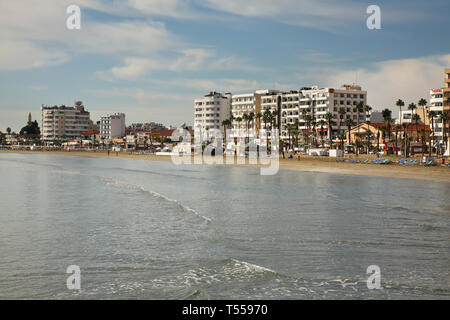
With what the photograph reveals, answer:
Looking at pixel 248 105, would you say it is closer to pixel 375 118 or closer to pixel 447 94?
pixel 375 118

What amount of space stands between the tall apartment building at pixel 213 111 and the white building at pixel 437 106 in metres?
83.1

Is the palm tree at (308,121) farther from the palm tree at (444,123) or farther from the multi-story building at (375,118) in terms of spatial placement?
the palm tree at (444,123)

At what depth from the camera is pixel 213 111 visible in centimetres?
18988

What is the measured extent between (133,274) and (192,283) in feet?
6.62

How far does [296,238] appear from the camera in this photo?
1998cm

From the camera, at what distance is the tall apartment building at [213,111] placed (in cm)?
18962

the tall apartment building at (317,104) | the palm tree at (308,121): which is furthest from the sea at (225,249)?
the tall apartment building at (317,104)

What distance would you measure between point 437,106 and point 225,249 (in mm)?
118255

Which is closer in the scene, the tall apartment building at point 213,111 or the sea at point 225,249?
the sea at point 225,249

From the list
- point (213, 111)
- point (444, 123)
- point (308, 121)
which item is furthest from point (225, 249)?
point (213, 111)
